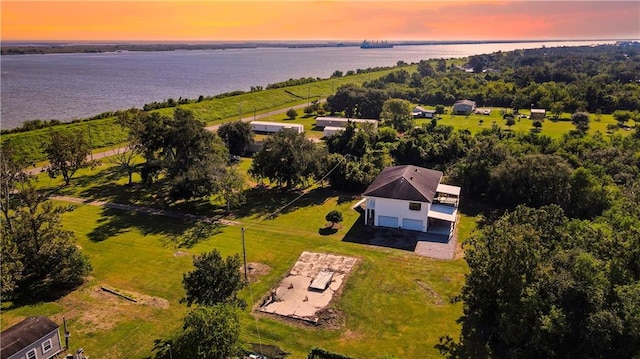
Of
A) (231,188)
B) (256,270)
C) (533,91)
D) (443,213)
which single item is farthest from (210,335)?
(533,91)

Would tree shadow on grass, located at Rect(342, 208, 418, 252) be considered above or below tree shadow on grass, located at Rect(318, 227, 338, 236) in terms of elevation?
below

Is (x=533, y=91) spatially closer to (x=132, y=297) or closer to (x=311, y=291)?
(x=311, y=291)

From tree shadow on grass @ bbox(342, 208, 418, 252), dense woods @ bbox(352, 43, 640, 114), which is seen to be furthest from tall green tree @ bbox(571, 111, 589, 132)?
tree shadow on grass @ bbox(342, 208, 418, 252)

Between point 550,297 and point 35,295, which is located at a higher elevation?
point 550,297

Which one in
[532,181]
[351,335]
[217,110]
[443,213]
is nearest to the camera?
[351,335]

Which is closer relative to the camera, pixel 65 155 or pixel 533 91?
pixel 65 155

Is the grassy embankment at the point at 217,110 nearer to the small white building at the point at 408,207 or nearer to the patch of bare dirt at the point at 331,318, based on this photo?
the small white building at the point at 408,207

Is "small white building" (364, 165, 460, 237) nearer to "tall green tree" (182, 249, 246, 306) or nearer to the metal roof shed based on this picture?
the metal roof shed
